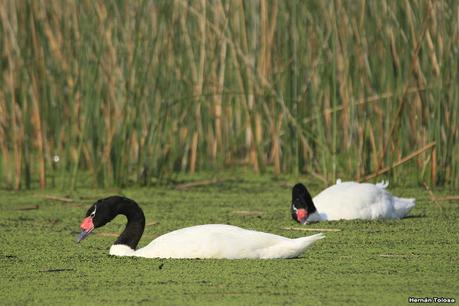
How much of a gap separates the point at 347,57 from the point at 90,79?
6.29 ft

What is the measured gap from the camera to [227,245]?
5.93 metres

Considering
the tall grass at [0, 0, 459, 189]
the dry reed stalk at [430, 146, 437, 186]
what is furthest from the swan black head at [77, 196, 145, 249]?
the dry reed stalk at [430, 146, 437, 186]

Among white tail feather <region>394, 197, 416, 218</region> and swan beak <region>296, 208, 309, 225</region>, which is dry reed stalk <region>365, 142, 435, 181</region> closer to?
white tail feather <region>394, 197, 416, 218</region>

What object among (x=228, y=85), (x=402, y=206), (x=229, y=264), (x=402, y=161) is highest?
(x=228, y=85)

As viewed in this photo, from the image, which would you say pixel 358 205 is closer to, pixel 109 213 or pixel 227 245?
pixel 109 213

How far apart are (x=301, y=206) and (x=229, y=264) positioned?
1812 millimetres

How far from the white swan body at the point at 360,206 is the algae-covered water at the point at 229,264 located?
85mm

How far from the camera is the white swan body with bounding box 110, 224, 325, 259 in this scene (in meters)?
5.94

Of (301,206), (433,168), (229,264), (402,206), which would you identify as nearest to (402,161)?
(433,168)

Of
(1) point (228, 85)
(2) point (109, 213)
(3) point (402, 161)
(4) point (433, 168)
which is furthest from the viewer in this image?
(1) point (228, 85)

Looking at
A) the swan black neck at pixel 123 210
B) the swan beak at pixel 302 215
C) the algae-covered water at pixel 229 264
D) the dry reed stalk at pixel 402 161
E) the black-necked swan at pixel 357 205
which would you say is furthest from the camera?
the dry reed stalk at pixel 402 161

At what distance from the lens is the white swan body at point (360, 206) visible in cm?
777

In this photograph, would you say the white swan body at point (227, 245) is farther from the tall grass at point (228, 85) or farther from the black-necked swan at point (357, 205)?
the tall grass at point (228, 85)

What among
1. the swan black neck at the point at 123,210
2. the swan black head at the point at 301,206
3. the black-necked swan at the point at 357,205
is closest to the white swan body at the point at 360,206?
the black-necked swan at the point at 357,205
